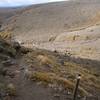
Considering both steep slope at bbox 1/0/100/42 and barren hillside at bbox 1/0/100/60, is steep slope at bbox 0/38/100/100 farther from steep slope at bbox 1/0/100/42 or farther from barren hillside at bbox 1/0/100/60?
steep slope at bbox 1/0/100/42

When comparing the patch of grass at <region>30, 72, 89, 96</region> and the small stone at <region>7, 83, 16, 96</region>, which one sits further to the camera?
the patch of grass at <region>30, 72, 89, 96</region>

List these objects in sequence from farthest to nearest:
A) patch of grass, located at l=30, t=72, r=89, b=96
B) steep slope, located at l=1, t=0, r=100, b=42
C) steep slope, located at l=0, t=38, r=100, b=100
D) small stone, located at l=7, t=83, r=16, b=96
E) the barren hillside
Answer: steep slope, located at l=1, t=0, r=100, b=42, the barren hillside, patch of grass, located at l=30, t=72, r=89, b=96, steep slope, located at l=0, t=38, r=100, b=100, small stone, located at l=7, t=83, r=16, b=96

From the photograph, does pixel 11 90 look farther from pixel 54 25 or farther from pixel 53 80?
pixel 54 25

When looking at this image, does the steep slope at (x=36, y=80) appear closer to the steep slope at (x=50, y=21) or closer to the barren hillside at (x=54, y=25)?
the barren hillside at (x=54, y=25)

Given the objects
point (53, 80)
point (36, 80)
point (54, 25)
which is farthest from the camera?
point (54, 25)

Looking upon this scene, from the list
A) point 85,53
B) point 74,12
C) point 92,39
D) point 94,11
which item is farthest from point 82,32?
point 74,12

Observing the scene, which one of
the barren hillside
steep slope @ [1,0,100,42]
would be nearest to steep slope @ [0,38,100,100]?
the barren hillside

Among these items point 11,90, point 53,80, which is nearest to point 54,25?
point 53,80

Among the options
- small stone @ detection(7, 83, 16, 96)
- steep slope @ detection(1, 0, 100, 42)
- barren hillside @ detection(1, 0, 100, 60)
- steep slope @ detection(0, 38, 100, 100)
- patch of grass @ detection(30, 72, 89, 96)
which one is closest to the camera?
small stone @ detection(7, 83, 16, 96)

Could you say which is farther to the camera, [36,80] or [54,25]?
[54,25]

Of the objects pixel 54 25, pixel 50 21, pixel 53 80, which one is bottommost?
pixel 54 25

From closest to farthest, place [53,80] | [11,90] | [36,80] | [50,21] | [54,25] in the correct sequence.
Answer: [11,90] < [36,80] < [53,80] < [54,25] < [50,21]

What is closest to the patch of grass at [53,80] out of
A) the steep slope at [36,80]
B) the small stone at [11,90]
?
the steep slope at [36,80]

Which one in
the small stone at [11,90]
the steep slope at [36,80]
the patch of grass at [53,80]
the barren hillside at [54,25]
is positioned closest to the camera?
the small stone at [11,90]
